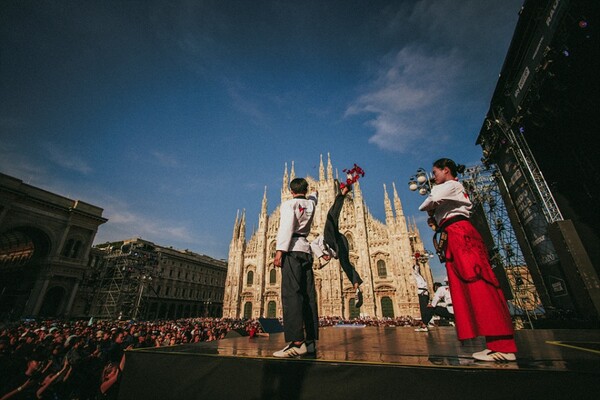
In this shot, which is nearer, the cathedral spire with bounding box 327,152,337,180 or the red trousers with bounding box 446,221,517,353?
the red trousers with bounding box 446,221,517,353

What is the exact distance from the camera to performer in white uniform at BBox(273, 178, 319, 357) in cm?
238

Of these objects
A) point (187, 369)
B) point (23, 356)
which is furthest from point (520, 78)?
point (23, 356)

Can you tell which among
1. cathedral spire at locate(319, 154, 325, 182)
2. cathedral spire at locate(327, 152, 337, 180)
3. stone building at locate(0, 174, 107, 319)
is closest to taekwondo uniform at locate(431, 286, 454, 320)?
cathedral spire at locate(327, 152, 337, 180)

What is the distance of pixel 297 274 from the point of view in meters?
2.60

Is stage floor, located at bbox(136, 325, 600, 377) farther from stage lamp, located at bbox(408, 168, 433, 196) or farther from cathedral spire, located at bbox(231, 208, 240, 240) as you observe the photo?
cathedral spire, located at bbox(231, 208, 240, 240)

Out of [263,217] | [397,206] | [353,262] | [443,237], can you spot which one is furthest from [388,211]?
[443,237]

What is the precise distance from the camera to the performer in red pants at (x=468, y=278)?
6.19 ft

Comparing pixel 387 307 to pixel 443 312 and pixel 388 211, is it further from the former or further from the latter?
pixel 443 312

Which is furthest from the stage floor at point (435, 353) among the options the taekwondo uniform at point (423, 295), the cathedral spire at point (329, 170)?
the cathedral spire at point (329, 170)

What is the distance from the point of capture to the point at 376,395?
58.2 inches

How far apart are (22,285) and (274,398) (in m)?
33.0

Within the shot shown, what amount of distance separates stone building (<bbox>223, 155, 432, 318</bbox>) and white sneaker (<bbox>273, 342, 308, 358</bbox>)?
25.0 m

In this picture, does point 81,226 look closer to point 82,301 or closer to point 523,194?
point 82,301

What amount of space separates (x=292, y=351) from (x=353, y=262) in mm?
26543
